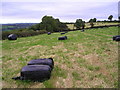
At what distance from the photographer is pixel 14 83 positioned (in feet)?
19.3

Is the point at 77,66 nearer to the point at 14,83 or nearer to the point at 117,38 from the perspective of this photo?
the point at 14,83

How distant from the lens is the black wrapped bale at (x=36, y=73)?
582cm

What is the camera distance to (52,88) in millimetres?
5305

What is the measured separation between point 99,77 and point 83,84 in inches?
51.8

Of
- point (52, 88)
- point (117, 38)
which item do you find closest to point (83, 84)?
point (52, 88)

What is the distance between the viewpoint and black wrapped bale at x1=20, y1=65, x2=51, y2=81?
5824 millimetres

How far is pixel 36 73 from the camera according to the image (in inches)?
229

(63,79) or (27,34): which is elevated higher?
(27,34)

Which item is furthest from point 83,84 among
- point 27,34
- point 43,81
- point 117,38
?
point 27,34

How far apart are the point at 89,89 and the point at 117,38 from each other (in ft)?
44.2

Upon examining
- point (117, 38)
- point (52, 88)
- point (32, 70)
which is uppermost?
point (117, 38)

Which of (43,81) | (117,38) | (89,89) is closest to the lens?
(89,89)

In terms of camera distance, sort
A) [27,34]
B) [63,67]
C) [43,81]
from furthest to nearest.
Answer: [27,34] < [63,67] < [43,81]

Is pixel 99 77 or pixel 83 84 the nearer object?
pixel 83 84
